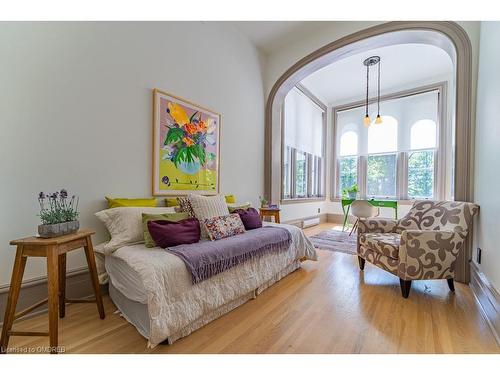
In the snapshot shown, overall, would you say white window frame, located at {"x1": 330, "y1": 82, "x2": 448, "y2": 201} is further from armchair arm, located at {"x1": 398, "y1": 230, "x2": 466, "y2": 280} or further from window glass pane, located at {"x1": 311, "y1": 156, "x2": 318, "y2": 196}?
armchair arm, located at {"x1": 398, "y1": 230, "x2": 466, "y2": 280}

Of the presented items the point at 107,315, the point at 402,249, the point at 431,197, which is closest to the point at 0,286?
the point at 107,315

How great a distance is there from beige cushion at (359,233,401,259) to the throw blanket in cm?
87

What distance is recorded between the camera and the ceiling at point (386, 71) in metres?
3.86

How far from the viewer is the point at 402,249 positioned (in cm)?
195

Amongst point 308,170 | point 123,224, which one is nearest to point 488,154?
point 123,224

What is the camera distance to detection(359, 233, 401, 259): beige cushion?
206cm

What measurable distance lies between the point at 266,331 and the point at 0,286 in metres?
1.83

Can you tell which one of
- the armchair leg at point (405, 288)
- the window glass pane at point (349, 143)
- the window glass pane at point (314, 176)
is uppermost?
the window glass pane at point (349, 143)

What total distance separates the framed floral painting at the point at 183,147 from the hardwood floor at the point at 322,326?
129 centimetres

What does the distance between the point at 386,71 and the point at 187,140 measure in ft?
14.0

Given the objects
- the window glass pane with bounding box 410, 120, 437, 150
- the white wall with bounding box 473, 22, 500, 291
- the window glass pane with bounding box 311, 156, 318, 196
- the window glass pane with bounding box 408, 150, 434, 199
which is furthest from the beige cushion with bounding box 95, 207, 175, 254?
the window glass pane with bounding box 410, 120, 437, 150

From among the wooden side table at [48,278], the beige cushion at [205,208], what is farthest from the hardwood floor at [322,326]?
the beige cushion at [205,208]

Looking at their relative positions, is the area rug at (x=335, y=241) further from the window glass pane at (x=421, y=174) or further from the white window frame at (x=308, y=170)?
the window glass pane at (x=421, y=174)

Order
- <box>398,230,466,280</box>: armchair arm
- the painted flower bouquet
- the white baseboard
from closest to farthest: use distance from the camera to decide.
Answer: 1. the white baseboard
2. <box>398,230,466,280</box>: armchair arm
3. the painted flower bouquet
